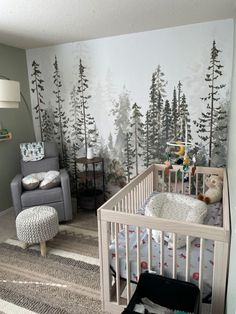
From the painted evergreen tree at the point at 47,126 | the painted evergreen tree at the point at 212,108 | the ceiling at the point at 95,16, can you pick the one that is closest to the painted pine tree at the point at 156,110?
the painted evergreen tree at the point at 212,108

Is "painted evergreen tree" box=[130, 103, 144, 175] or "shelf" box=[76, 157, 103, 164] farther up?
"painted evergreen tree" box=[130, 103, 144, 175]

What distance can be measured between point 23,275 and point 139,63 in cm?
272

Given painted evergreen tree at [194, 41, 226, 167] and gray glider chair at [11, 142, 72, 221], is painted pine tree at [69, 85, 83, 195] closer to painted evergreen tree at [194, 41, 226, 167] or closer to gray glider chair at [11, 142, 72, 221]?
gray glider chair at [11, 142, 72, 221]

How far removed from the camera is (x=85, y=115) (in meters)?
3.57

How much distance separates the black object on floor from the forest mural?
6.06 feet

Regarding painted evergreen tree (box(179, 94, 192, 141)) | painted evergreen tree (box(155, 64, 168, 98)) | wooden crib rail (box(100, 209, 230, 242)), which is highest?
painted evergreen tree (box(155, 64, 168, 98))

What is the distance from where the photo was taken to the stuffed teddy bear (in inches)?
97.5

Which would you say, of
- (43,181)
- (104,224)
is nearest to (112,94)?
(43,181)

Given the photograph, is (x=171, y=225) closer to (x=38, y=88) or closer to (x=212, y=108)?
(x=212, y=108)

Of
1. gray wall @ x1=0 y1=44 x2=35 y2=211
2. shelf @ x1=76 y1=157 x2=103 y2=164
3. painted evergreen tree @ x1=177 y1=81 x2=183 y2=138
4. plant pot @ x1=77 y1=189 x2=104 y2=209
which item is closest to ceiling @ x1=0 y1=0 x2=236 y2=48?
gray wall @ x1=0 y1=44 x2=35 y2=211

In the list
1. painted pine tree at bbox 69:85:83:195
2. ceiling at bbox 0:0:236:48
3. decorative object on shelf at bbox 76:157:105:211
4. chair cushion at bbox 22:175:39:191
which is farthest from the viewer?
painted pine tree at bbox 69:85:83:195

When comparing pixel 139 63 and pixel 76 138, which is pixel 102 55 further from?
pixel 76 138

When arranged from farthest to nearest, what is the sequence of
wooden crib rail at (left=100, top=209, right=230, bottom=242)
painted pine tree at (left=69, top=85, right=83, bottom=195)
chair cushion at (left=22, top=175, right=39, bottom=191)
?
painted pine tree at (left=69, top=85, right=83, bottom=195) → chair cushion at (left=22, top=175, right=39, bottom=191) → wooden crib rail at (left=100, top=209, right=230, bottom=242)

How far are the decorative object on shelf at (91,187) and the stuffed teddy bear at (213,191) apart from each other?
1.49 meters
